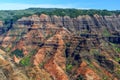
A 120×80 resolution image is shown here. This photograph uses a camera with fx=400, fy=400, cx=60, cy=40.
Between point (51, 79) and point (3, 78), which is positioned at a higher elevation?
point (3, 78)

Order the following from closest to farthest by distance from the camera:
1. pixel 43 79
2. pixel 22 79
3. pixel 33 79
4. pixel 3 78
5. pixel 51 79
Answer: pixel 3 78
pixel 22 79
pixel 33 79
pixel 43 79
pixel 51 79

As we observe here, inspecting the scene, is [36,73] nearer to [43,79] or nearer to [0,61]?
[43,79]

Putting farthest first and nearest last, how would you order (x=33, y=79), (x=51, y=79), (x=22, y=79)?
(x=51, y=79), (x=33, y=79), (x=22, y=79)

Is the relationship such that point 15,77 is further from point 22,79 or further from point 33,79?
point 33,79

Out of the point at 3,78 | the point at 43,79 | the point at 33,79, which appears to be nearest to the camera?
the point at 3,78

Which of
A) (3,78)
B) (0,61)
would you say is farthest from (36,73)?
(3,78)

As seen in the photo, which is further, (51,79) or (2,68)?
(51,79)

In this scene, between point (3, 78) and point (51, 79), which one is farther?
point (51, 79)

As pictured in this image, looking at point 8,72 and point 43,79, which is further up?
point 8,72

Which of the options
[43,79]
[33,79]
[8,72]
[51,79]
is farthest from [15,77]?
[51,79]
